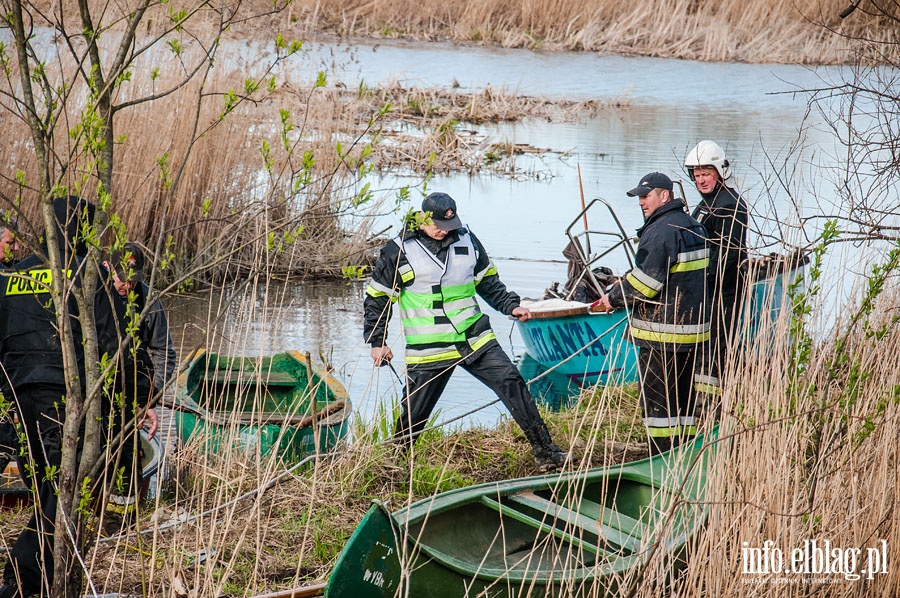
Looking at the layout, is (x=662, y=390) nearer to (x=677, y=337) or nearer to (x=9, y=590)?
(x=677, y=337)

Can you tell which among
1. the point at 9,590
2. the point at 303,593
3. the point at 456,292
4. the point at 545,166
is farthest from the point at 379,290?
the point at 545,166

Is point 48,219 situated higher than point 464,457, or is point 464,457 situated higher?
point 48,219

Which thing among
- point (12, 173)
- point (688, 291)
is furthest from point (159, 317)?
point (12, 173)

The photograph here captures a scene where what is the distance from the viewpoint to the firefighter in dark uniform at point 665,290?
239 inches

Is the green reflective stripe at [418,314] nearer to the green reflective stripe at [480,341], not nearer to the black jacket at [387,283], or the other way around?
the black jacket at [387,283]

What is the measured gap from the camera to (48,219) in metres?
3.26

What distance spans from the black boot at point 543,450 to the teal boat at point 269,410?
1.20 meters

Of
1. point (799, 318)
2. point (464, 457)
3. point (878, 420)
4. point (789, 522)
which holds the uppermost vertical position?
point (799, 318)

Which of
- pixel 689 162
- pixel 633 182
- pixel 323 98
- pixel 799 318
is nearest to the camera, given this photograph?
pixel 799 318

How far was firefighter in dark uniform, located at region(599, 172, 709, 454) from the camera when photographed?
19.9 feet

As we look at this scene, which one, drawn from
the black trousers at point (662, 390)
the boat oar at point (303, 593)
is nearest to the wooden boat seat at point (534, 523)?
the boat oar at point (303, 593)

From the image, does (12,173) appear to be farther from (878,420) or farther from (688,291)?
(878,420)

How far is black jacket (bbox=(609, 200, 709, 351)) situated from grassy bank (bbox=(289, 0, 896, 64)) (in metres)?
23.3

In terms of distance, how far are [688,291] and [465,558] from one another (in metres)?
2.25
